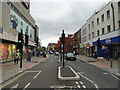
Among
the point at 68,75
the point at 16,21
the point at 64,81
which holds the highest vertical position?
the point at 16,21

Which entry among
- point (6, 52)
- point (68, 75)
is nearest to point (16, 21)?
point (6, 52)

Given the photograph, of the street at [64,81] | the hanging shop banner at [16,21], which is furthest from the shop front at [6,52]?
the street at [64,81]

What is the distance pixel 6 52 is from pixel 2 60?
6.70 feet

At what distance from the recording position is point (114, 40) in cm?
2291

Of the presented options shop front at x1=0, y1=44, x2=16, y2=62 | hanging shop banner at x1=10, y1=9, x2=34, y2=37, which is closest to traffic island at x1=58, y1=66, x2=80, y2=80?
shop front at x1=0, y1=44, x2=16, y2=62

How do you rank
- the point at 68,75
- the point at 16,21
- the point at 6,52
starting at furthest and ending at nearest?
the point at 16,21
the point at 6,52
the point at 68,75

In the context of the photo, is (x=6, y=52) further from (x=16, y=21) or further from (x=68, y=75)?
(x=68, y=75)

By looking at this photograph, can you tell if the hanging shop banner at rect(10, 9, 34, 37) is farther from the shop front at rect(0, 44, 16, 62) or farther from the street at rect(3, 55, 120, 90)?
the street at rect(3, 55, 120, 90)

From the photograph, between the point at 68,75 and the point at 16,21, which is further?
the point at 16,21

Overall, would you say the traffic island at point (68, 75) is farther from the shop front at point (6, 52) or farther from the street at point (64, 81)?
the shop front at point (6, 52)

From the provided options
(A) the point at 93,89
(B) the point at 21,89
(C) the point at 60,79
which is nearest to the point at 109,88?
(A) the point at 93,89

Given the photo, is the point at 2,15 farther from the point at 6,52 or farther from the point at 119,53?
the point at 119,53

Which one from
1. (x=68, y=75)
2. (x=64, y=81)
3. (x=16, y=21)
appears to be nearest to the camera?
(x=64, y=81)

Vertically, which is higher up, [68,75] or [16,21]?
[16,21]
